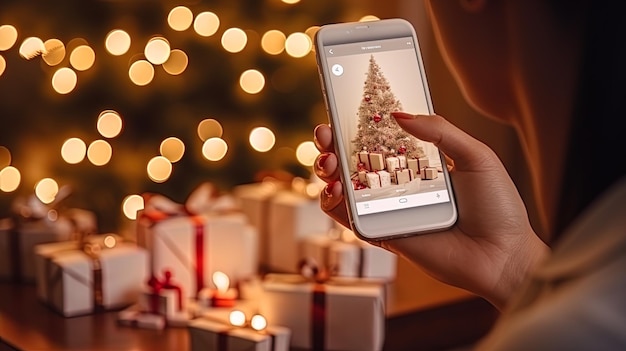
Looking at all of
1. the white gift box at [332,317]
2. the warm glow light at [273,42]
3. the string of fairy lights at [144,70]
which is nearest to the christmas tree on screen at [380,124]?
the white gift box at [332,317]

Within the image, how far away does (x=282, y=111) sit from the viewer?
1771 millimetres

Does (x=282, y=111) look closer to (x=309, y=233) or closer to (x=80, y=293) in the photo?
(x=309, y=233)

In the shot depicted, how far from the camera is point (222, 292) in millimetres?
1228

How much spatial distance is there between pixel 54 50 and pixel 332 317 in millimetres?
680

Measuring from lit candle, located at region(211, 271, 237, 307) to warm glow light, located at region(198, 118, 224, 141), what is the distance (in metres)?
0.44

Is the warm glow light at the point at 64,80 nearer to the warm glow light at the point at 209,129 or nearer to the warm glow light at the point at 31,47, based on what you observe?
the warm glow light at the point at 31,47

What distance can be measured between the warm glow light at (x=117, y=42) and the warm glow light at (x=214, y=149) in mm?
241

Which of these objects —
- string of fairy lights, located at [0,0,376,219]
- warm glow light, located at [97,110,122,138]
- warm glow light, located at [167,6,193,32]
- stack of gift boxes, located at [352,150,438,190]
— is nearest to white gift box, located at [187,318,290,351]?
stack of gift boxes, located at [352,150,438,190]

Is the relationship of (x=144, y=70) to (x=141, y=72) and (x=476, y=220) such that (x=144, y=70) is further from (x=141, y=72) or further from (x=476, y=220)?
(x=476, y=220)

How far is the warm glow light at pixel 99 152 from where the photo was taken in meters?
1.55

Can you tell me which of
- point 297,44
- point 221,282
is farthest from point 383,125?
point 297,44

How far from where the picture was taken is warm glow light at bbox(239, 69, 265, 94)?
1695 millimetres

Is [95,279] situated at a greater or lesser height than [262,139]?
lesser

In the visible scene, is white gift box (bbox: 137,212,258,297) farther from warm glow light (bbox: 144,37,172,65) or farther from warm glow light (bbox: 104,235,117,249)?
warm glow light (bbox: 144,37,172,65)
